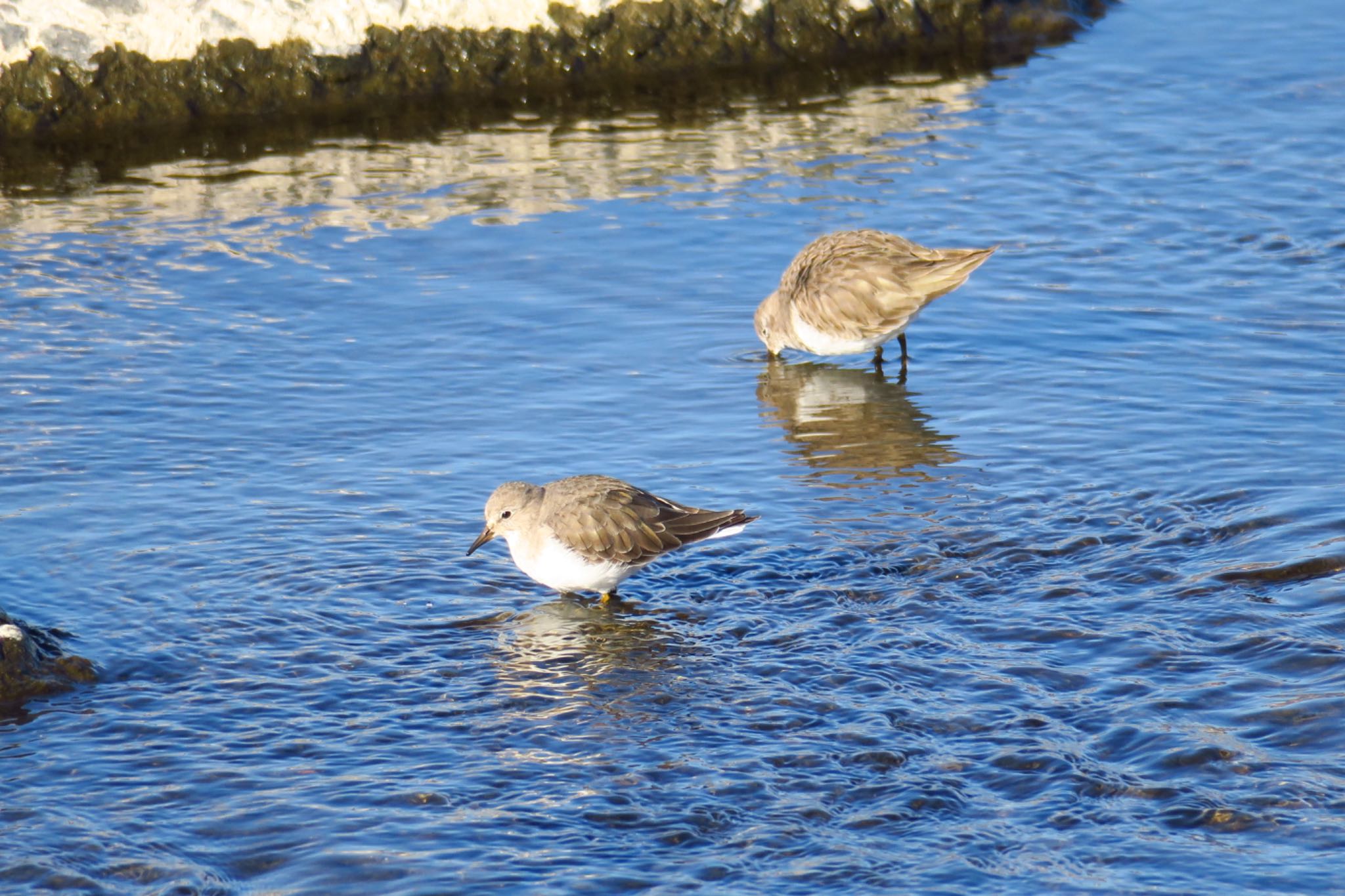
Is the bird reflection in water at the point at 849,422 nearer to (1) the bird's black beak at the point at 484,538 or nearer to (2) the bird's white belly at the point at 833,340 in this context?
(2) the bird's white belly at the point at 833,340

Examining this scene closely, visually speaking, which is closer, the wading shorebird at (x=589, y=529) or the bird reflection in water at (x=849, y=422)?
the wading shorebird at (x=589, y=529)

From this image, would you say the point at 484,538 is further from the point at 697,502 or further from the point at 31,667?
the point at 31,667

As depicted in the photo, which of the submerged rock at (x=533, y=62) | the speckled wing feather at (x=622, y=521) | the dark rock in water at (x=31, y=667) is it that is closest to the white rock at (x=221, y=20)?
the submerged rock at (x=533, y=62)

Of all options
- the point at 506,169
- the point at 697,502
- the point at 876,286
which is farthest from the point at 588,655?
the point at 506,169

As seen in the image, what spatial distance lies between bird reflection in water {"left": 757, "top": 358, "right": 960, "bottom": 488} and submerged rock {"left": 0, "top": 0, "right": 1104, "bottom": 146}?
21.7ft

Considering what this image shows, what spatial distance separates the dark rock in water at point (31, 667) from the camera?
26.0 feet

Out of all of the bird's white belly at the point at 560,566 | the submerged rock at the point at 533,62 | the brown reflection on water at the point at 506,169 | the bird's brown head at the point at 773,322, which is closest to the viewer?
the bird's white belly at the point at 560,566

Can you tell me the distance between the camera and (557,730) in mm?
7699

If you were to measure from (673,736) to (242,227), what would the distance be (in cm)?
887

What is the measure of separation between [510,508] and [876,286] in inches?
169

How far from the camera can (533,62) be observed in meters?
18.3

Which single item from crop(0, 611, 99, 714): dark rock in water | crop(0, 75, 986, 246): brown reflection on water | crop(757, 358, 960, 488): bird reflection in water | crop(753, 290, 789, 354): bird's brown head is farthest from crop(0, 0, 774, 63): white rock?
crop(0, 611, 99, 714): dark rock in water

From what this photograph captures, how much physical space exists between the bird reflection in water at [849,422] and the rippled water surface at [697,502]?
4 centimetres

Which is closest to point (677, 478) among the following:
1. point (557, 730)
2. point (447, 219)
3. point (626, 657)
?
point (626, 657)
